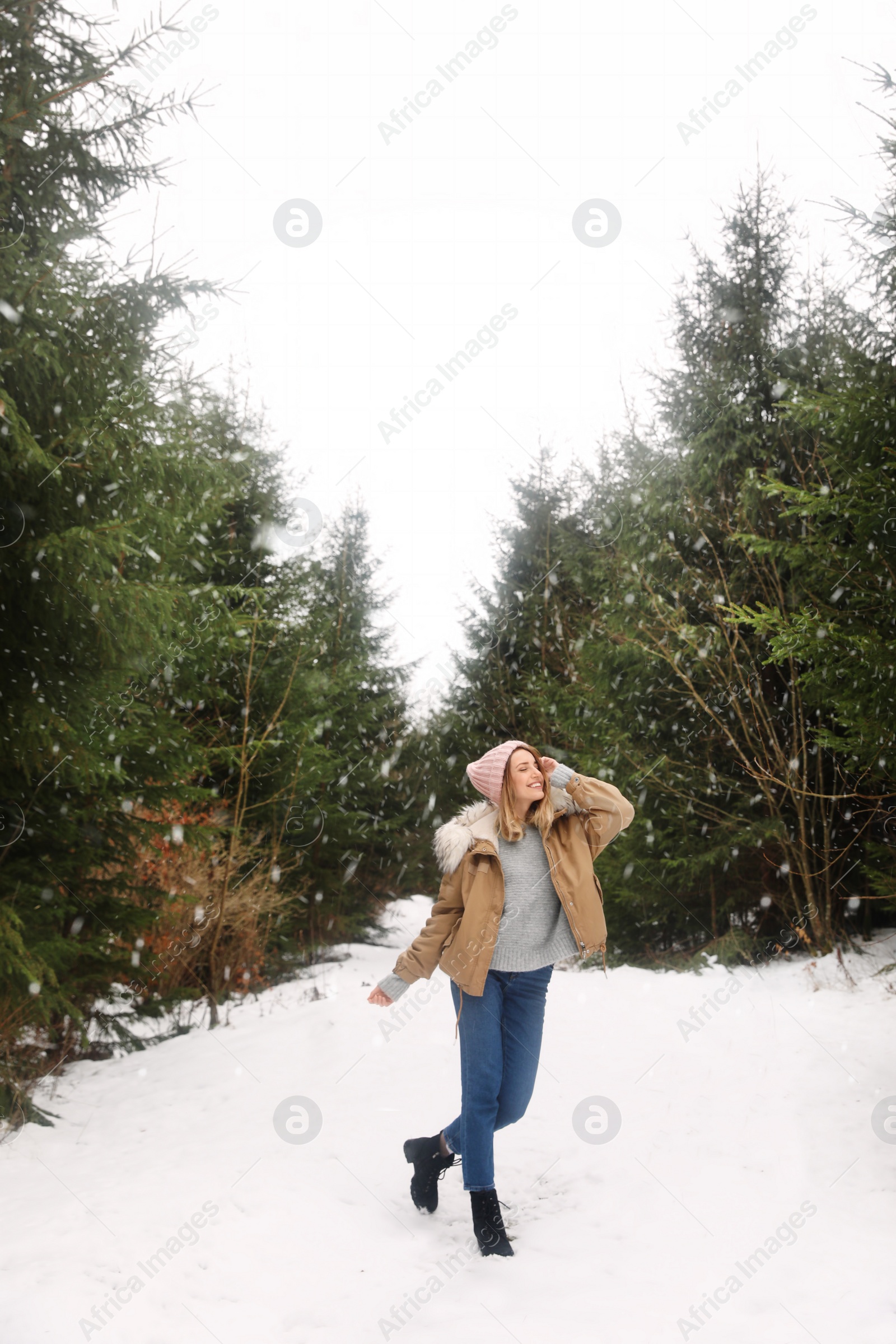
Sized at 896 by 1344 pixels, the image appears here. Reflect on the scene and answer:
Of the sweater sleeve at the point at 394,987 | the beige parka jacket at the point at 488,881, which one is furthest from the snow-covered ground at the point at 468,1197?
the beige parka jacket at the point at 488,881

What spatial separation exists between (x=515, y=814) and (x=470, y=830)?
22 cm

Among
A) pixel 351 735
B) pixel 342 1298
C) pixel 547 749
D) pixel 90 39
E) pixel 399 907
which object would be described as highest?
pixel 90 39

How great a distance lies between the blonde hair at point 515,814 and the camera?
360cm

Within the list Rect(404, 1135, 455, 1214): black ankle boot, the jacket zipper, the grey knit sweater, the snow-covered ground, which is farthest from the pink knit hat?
the snow-covered ground

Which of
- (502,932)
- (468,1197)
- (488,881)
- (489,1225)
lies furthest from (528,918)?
(468,1197)

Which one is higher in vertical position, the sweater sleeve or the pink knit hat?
the pink knit hat

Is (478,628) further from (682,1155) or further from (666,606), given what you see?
(682,1155)

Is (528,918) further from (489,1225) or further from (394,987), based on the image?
(489,1225)

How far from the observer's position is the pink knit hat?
369 cm

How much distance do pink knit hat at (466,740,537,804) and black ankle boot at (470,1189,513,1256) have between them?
5.49 ft

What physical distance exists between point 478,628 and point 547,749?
5.18 metres

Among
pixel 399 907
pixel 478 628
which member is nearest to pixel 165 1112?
pixel 478 628

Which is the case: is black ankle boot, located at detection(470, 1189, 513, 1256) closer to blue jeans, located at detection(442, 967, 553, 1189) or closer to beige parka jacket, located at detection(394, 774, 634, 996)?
blue jeans, located at detection(442, 967, 553, 1189)

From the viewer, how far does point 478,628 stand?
17250 millimetres
